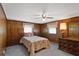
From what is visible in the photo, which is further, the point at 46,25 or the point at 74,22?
the point at 46,25

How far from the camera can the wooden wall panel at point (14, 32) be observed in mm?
5605

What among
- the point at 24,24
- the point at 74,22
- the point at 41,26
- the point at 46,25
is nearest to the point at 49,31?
the point at 46,25

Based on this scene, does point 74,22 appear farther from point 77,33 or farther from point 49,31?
point 49,31

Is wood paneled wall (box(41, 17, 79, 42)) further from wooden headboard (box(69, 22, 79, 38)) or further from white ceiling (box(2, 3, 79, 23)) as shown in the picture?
white ceiling (box(2, 3, 79, 23))

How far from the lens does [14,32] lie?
233 inches

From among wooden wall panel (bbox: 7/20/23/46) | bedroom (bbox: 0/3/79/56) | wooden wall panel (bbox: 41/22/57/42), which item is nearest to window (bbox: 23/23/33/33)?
bedroom (bbox: 0/3/79/56)

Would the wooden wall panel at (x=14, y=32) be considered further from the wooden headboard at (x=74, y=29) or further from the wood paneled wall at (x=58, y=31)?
the wooden headboard at (x=74, y=29)

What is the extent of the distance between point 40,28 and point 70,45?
17.0ft

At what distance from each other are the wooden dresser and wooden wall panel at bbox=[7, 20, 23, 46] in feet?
11.2

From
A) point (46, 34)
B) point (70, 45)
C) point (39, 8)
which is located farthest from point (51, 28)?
point (39, 8)

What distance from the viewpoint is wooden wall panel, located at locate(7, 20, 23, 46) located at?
5605 mm

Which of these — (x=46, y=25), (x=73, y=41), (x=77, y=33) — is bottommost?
(x=73, y=41)

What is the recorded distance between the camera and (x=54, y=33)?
6.68 m

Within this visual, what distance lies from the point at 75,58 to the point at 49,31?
20.3 feet
